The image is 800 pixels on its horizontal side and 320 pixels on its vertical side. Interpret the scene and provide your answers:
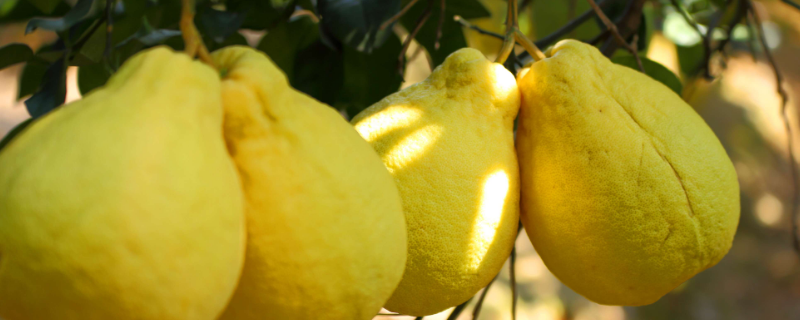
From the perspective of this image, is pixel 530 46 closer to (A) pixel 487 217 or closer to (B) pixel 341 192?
(A) pixel 487 217

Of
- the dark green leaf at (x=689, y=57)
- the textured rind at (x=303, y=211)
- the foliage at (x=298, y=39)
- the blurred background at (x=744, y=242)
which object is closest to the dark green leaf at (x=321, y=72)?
the foliage at (x=298, y=39)

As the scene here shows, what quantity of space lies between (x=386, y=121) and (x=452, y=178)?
0.27 ft

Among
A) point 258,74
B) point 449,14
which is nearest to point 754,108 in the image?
point 449,14

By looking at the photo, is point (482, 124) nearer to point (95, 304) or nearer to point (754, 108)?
point (95, 304)

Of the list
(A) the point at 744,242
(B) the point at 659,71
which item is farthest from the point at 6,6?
(A) the point at 744,242

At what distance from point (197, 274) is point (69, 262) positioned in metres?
0.05

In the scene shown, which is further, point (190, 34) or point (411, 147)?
point (411, 147)

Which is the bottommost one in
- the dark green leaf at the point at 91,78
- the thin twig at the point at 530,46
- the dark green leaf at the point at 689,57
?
the dark green leaf at the point at 689,57

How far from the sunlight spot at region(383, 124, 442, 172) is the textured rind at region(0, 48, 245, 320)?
19cm

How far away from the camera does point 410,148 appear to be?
0.44m

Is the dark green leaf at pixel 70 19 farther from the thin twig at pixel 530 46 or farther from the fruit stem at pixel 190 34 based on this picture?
the thin twig at pixel 530 46

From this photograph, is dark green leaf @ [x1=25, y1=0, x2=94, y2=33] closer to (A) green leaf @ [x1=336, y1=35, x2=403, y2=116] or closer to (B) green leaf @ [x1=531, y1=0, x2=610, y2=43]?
(A) green leaf @ [x1=336, y1=35, x2=403, y2=116]

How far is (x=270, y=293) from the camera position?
288 millimetres

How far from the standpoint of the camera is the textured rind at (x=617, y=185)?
17.8 inches
